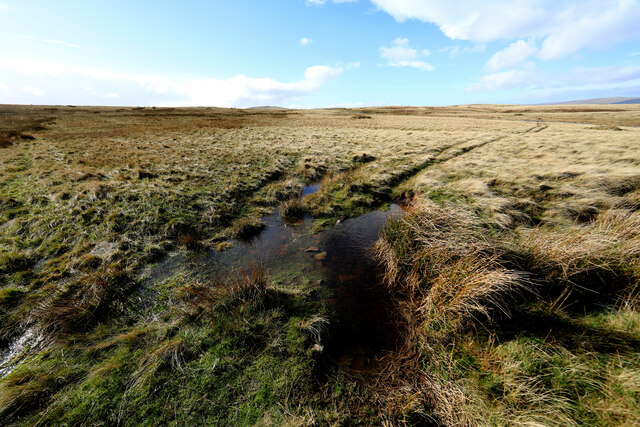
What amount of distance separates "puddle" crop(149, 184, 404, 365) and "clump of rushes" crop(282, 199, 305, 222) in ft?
1.11

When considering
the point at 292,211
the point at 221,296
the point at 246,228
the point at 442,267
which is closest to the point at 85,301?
the point at 221,296

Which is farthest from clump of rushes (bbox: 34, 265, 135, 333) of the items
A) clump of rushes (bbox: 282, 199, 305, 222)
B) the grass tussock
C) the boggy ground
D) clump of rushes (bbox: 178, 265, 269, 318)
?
the grass tussock

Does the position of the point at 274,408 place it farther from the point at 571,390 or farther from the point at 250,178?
the point at 250,178

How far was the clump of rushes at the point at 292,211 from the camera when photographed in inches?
419

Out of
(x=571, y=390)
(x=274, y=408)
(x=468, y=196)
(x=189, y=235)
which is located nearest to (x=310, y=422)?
(x=274, y=408)

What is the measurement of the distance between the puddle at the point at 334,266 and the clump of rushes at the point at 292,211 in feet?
1.11

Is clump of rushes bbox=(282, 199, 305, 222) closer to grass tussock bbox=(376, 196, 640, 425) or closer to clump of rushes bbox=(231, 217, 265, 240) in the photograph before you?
clump of rushes bbox=(231, 217, 265, 240)

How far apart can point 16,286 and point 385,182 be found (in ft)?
48.4

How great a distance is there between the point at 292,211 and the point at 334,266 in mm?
4333

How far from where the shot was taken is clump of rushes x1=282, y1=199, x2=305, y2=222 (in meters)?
10.6

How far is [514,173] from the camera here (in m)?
12.6

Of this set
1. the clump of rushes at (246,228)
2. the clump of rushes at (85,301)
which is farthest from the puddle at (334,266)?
the clump of rushes at (85,301)

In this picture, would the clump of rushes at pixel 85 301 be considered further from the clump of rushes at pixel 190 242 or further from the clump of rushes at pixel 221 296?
the clump of rushes at pixel 190 242

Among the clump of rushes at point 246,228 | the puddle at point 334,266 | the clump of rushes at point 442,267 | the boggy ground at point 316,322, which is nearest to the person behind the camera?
the boggy ground at point 316,322
